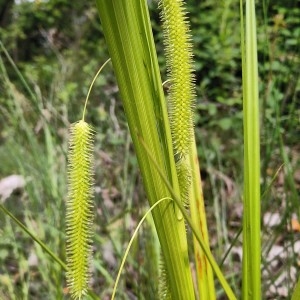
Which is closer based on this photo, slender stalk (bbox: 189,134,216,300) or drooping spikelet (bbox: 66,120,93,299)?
drooping spikelet (bbox: 66,120,93,299)

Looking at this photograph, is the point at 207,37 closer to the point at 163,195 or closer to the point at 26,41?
the point at 26,41

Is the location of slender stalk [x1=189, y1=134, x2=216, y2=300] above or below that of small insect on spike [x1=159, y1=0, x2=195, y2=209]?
below

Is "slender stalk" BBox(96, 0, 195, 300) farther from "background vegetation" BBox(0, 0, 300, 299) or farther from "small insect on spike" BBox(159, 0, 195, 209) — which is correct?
"background vegetation" BBox(0, 0, 300, 299)

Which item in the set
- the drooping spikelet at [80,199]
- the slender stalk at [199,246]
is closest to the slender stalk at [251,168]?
the slender stalk at [199,246]

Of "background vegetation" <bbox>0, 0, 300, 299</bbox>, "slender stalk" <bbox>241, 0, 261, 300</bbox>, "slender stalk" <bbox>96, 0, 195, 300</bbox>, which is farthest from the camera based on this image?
"background vegetation" <bbox>0, 0, 300, 299</bbox>

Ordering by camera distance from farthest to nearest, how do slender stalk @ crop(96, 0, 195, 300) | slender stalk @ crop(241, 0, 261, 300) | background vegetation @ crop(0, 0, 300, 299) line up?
background vegetation @ crop(0, 0, 300, 299)
slender stalk @ crop(241, 0, 261, 300)
slender stalk @ crop(96, 0, 195, 300)

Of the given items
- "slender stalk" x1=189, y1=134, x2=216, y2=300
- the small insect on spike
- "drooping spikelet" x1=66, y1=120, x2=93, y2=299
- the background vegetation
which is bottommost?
the background vegetation

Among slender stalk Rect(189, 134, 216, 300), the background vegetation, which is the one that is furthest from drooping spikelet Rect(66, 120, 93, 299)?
the background vegetation

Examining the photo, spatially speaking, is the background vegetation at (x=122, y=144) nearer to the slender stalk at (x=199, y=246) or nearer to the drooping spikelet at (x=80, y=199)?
the slender stalk at (x=199, y=246)
